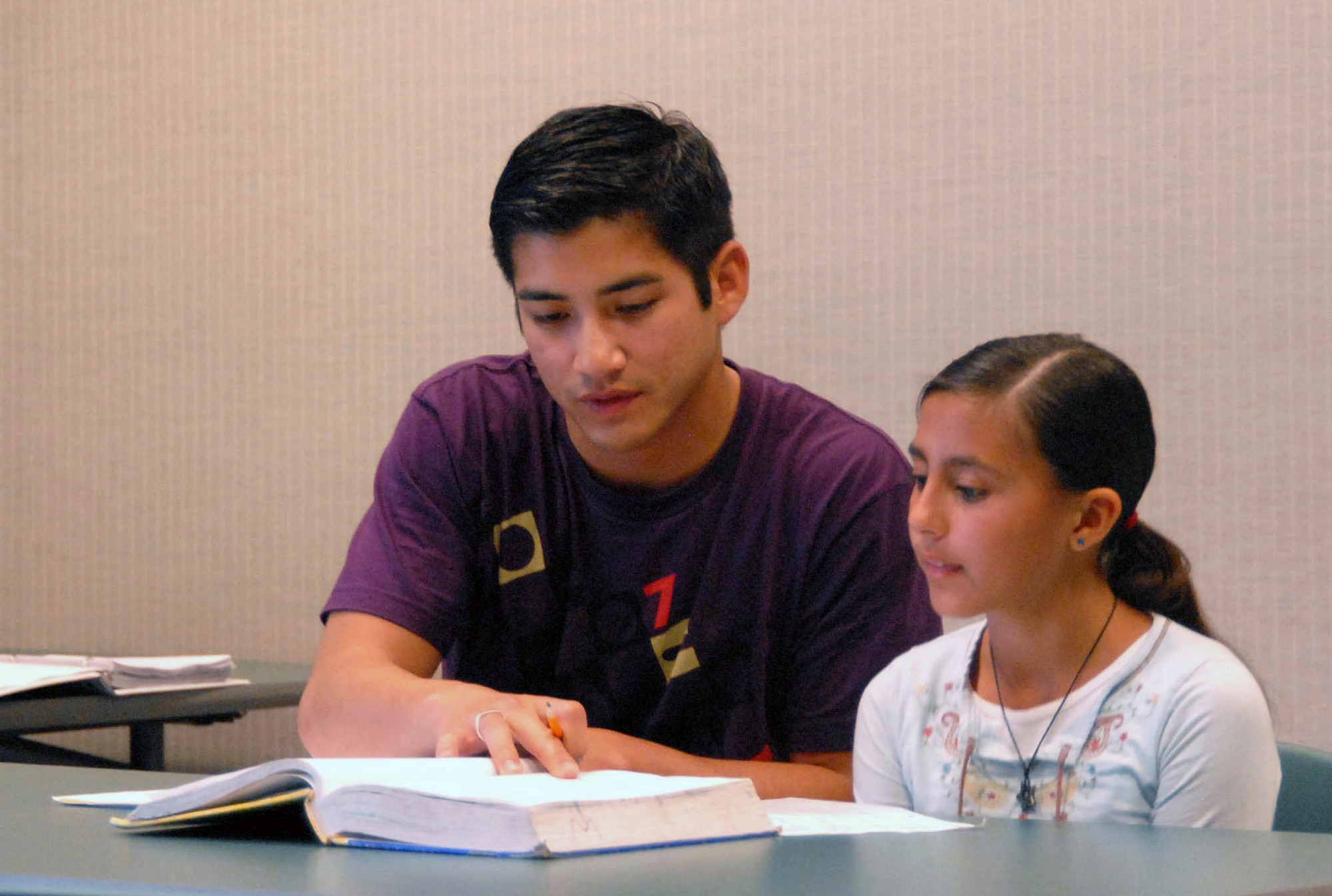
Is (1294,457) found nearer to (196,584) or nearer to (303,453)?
(303,453)

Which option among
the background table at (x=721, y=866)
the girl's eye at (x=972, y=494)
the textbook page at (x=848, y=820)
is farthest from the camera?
the girl's eye at (x=972, y=494)

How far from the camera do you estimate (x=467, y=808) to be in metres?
0.67

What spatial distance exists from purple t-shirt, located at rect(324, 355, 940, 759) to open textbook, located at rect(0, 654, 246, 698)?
435 mm

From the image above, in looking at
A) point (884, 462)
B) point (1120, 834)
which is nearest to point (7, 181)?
point (884, 462)

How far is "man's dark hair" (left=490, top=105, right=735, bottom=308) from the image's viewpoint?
1274mm

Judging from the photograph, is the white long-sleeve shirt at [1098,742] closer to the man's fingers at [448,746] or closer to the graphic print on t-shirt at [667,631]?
the graphic print on t-shirt at [667,631]

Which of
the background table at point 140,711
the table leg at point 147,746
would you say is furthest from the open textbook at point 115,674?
the table leg at point 147,746

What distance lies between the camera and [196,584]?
98.4 inches

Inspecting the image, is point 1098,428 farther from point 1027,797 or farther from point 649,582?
point 649,582

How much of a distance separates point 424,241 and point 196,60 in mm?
580

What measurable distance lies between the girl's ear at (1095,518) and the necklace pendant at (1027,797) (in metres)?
0.21

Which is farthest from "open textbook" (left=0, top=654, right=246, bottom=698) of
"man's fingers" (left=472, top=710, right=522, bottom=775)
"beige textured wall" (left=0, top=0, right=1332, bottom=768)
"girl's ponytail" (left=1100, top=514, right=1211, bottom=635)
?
"girl's ponytail" (left=1100, top=514, right=1211, bottom=635)

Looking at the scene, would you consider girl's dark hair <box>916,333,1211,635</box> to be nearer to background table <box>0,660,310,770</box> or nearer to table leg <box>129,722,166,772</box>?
background table <box>0,660,310,770</box>

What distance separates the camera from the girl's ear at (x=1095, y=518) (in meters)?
1.21
